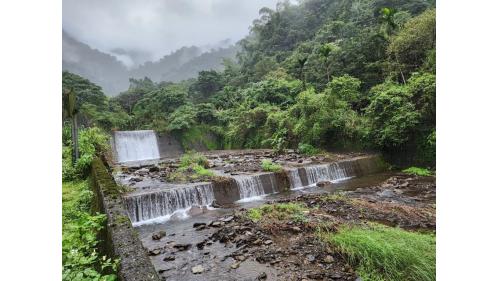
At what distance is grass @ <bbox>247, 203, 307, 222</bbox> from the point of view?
229 inches

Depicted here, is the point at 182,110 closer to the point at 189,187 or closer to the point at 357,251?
the point at 189,187

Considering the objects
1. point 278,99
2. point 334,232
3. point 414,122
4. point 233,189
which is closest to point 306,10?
point 278,99

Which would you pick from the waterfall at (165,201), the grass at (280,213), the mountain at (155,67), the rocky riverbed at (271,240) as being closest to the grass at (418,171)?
the rocky riverbed at (271,240)

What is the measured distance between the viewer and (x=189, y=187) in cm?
796

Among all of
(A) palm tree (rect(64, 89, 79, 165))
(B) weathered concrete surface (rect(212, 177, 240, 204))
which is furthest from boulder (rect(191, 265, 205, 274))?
(A) palm tree (rect(64, 89, 79, 165))

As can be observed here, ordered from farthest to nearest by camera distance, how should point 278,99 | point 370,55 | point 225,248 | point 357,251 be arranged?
point 278,99, point 370,55, point 225,248, point 357,251

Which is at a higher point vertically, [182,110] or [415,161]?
[182,110]

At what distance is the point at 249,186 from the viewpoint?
359 inches

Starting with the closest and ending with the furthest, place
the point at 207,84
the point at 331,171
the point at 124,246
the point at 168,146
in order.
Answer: the point at 124,246 < the point at 331,171 < the point at 168,146 < the point at 207,84

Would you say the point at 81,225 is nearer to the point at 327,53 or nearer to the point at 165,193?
the point at 165,193

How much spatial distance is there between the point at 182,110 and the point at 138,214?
18.7 meters

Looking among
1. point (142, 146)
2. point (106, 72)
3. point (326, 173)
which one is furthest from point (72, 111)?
point (106, 72)

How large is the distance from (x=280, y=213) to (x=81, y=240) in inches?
160

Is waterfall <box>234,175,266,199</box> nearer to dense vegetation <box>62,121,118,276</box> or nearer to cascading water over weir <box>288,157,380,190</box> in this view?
cascading water over weir <box>288,157,380,190</box>
